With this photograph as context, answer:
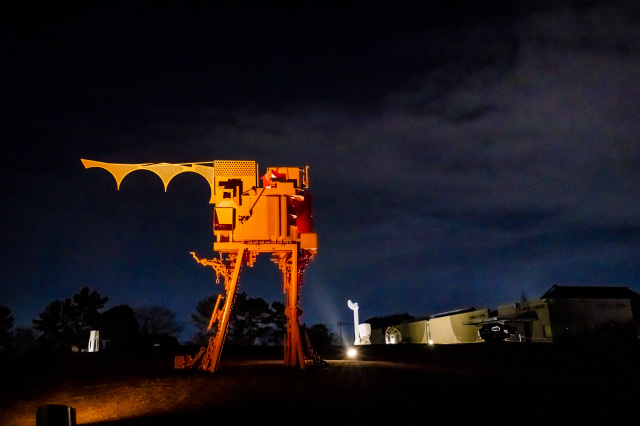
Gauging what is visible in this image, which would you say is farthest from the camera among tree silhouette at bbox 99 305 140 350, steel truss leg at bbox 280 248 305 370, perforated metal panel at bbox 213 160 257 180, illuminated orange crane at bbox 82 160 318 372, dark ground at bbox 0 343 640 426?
tree silhouette at bbox 99 305 140 350

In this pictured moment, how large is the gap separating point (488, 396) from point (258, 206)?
10404mm

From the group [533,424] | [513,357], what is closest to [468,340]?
[513,357]

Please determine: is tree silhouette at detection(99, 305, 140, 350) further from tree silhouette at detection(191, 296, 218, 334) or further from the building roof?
the building roof

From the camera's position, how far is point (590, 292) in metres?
52.8

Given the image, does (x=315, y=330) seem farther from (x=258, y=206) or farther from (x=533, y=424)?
(x=533, y=424)

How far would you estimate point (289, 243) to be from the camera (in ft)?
61.3

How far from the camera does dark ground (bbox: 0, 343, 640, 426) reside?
421 inches

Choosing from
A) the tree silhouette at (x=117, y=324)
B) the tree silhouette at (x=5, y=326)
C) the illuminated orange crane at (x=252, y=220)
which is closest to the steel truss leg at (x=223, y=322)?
the illuminated orange crane at (x=252, y=220)

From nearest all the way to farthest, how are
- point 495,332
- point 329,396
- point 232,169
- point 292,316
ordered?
point 329,396 < point 292,316 < point 232,169 < point 495,332

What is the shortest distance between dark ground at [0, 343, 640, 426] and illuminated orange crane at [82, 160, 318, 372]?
8.73ft

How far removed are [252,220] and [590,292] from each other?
47.7m

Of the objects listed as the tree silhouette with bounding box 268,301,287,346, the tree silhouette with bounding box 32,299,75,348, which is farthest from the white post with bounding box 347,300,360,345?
the tree silhouette with bounding box 32,299,75,348

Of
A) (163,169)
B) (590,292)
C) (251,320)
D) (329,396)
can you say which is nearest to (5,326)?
(251,320)

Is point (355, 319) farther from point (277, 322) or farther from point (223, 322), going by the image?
point (223, 322)
